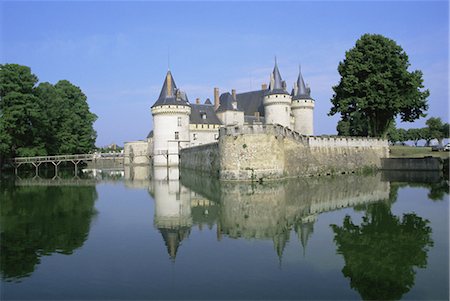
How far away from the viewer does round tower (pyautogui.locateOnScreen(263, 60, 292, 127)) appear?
38781 millimetres

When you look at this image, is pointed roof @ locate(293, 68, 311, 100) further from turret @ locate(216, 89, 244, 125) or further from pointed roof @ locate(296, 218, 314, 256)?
pointed roof @ locate(296, 218, 314, 256)

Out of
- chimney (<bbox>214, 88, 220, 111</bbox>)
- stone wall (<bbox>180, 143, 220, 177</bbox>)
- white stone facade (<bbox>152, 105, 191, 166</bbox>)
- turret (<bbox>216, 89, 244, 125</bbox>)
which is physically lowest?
stone wall (<bbox>180, 143, 220, 177</bbox>)

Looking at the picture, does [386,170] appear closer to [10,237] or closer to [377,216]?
[377,216]

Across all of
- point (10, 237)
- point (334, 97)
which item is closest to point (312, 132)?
point (334, 97)

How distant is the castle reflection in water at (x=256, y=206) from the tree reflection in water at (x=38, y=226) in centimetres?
224

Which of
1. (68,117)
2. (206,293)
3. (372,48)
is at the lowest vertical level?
(206,293)

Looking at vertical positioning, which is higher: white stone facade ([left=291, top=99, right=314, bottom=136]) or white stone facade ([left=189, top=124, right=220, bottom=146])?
white stone facade ([left=291, top=99, right=314, bottom=136])

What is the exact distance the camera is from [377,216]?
11.2m

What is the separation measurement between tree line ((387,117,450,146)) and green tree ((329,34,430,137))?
2649 centimetres

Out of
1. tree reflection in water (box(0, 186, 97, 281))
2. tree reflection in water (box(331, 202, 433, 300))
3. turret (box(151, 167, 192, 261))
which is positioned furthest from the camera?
turret (box(151, 167, 192, 261))

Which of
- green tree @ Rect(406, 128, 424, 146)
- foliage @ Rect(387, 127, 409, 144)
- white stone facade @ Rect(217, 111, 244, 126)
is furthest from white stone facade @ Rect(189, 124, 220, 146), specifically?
green tree @ Rect(406, 128, 424, 146)

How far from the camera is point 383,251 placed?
766cm

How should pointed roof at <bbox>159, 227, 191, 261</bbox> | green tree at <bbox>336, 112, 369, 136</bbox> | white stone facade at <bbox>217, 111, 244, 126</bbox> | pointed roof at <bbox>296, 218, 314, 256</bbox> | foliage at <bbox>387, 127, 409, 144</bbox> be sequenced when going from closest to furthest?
1. pointed roof at <bbox>159, 227, 191, 261</bbox>
2. pointed roof at <bbox>296, 218, 314, 256</bbox>
3. white stone facade at <bbox>217, 111, 244, 126</bbox>
4. green tree at <bbox>336, 112, 369, 136</bbox>
5. foliage at <bbox>387, 127, 409, 144</bbox>

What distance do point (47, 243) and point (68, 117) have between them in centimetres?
3027
